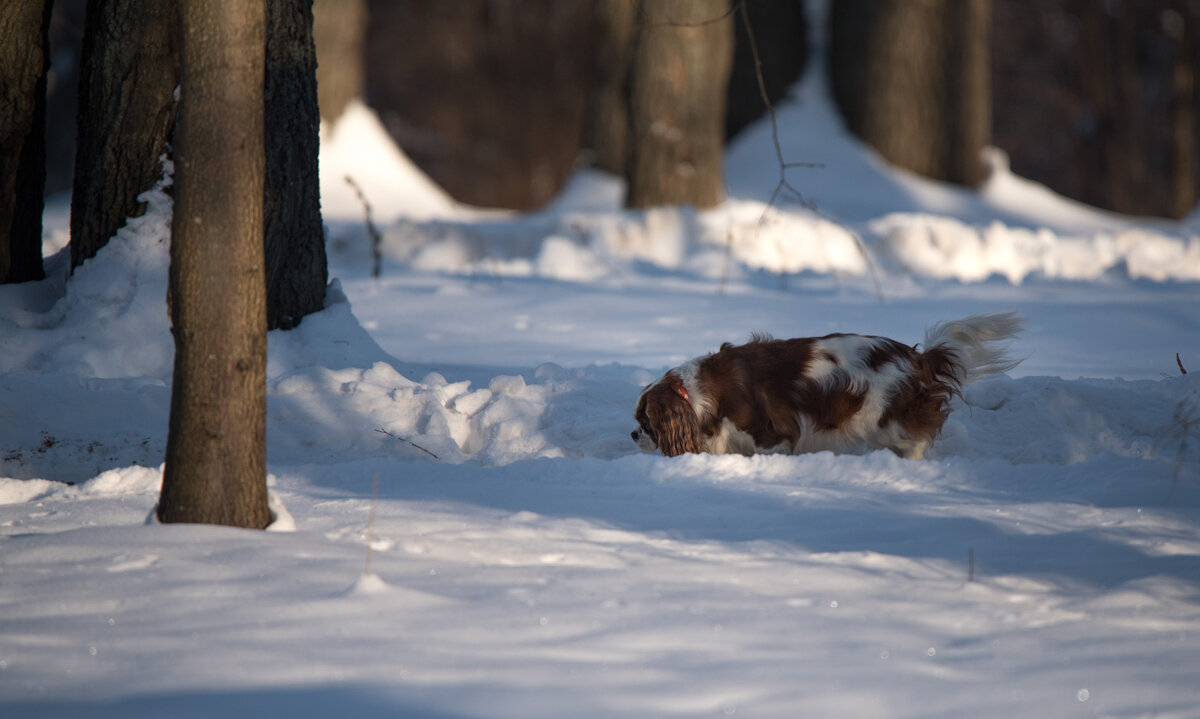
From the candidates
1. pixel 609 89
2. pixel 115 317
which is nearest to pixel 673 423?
pixel 115 317

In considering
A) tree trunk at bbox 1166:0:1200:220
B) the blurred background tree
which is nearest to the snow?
the blurred background tree

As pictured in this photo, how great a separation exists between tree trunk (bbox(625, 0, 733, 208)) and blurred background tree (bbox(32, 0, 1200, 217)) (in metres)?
3.61

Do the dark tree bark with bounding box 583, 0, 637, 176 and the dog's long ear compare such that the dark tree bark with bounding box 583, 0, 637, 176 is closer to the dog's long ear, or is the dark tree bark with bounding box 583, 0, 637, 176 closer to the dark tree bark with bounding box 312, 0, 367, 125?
the dark tree bark with bounding box 312, 0, 367, 125

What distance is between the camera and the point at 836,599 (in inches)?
121

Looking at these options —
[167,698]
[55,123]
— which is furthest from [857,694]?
[55,123]

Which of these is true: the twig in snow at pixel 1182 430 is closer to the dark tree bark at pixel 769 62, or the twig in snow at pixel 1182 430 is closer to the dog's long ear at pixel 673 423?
the dog's long ear at pixel 673 423

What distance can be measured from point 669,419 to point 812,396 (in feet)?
2.21

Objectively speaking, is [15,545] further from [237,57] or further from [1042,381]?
[1042,381]

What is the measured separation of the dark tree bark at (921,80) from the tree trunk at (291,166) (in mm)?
10361

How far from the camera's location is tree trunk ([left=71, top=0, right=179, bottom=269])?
562cm

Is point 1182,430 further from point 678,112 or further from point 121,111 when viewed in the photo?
point 678,112

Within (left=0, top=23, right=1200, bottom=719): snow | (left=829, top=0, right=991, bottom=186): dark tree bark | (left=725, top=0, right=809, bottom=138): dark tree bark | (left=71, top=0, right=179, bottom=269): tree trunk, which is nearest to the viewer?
(left=0, top=23, right=1200, bottom=719): snow

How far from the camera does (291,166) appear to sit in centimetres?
578

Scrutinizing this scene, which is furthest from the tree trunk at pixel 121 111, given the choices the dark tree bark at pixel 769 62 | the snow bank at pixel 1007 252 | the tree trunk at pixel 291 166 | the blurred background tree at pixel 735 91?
the blurred background tree at pixel 735 91
